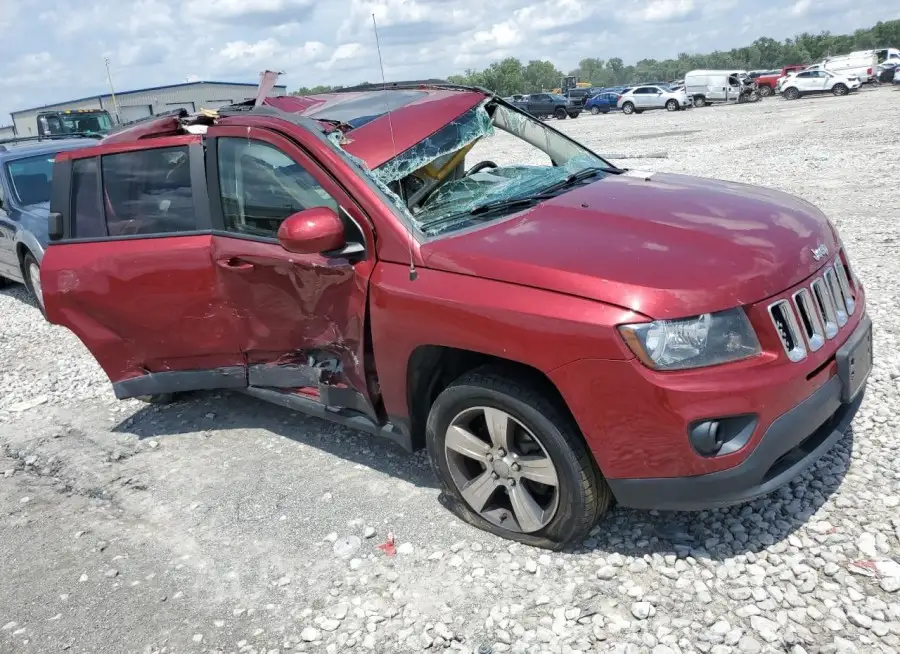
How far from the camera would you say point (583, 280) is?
2.66 metres

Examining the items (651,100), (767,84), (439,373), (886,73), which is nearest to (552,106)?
(651,100)

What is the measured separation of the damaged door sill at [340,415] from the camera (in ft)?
11.5

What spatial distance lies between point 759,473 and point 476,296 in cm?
123

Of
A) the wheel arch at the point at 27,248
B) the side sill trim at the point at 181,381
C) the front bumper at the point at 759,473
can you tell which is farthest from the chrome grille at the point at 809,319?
the wheel arch at the point at 27,248

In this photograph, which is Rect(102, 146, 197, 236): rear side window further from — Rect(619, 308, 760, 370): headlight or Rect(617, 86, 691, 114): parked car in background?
Rect(617, 86, 691, 114): parked car in background

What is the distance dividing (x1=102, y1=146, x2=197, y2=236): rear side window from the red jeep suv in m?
0.01

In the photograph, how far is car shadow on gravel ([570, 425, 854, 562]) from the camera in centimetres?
305

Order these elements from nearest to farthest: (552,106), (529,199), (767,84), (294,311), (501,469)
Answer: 1. (501,469)
2. (529,199)
3. (294,311)
4. (552,106)
5. (767,84)

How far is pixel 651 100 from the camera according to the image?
41531 millimetres

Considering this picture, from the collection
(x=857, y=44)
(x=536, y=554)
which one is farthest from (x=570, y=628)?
(x=857, y=44)

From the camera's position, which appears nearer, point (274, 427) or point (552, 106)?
point (274, 427)

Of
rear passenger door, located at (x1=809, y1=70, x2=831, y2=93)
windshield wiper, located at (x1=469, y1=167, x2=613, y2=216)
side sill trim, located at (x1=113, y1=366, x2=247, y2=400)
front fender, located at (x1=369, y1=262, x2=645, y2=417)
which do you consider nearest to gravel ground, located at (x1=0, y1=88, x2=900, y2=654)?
side sill trim, located at (x1=113, y1=366, x2=247, y2=400)

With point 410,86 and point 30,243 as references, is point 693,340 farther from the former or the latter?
point 30,243

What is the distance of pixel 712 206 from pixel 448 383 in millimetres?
1455
